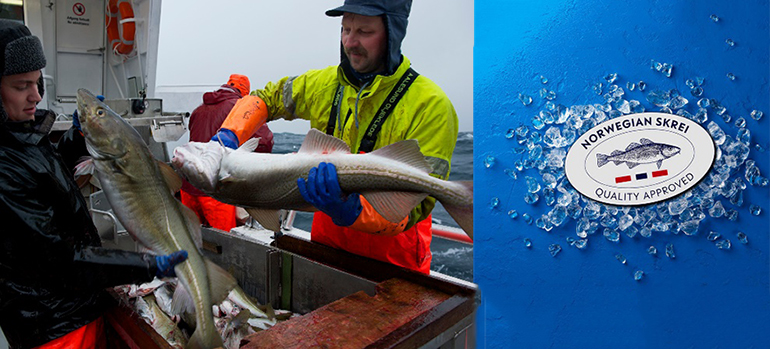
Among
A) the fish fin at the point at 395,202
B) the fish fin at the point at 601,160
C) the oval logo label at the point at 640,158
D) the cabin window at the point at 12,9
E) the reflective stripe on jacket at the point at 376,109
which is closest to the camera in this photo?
the fish fin at the point at 395,202

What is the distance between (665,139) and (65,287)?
256cm

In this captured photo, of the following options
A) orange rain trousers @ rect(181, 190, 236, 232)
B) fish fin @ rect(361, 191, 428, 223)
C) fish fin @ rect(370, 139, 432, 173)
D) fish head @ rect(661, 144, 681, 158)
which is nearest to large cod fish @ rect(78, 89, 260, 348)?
fish fin @ rect(361, 191, 428, 223)

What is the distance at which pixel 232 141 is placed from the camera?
5.95 ft

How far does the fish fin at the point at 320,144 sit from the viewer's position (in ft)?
5.16

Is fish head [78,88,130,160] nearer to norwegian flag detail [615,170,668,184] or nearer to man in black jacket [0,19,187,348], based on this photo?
man in black jacket [0,19,187,348]

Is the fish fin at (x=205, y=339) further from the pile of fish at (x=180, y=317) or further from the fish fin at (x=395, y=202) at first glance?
the fish fin at (x=395, y=202)

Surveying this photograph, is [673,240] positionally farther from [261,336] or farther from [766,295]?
[261,336]

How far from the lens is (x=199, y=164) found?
1.45 m

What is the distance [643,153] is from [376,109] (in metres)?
1.33

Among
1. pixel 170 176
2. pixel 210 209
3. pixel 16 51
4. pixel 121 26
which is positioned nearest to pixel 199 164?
pixel 170 176

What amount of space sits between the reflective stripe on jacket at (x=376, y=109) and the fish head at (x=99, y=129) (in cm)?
76

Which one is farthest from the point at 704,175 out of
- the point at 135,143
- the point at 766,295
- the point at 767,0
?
the point at 135,143

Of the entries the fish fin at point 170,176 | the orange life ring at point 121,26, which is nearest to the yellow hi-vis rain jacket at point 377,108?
the fish fin at point 170,176

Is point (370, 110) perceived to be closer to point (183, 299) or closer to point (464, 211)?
point (464, 211)
